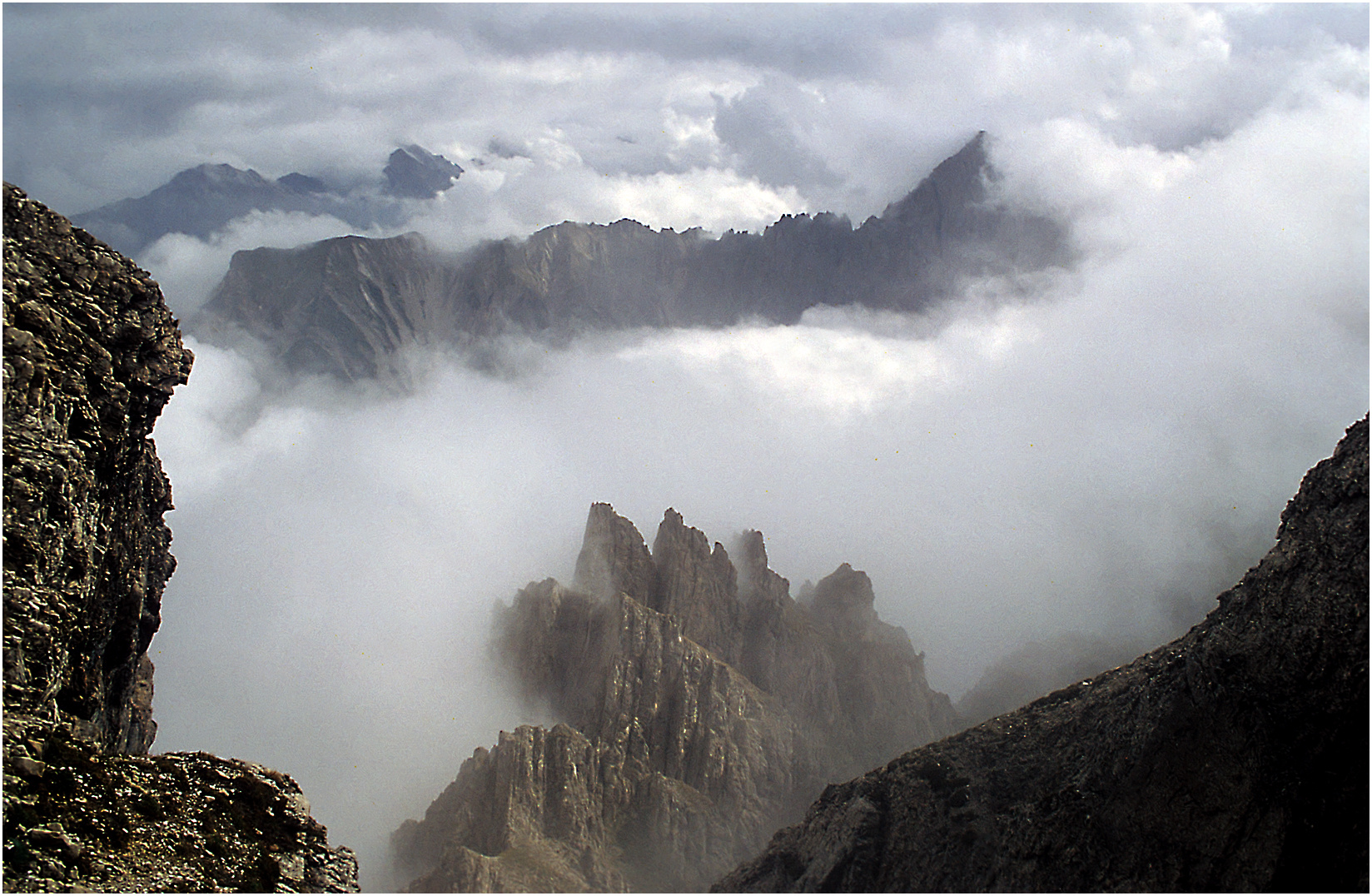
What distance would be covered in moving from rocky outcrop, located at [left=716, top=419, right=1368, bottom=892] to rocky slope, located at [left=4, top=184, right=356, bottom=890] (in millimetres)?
51288

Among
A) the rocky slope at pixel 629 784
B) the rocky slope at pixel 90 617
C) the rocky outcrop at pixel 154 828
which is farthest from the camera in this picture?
the rocky slope at pixel 629 784

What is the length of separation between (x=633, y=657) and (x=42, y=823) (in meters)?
160

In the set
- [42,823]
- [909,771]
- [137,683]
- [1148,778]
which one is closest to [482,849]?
[909,771]

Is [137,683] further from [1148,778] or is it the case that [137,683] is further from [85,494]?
[1148,778]

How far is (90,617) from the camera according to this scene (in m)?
38.4

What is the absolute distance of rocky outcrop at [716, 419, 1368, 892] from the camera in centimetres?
4825

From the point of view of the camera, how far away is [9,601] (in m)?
32.6

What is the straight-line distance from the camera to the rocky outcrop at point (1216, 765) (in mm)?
48250

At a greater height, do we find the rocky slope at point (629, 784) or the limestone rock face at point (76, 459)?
the limestone rock face at point (76, 459)

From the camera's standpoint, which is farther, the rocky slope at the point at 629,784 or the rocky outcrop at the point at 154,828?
the rocky slope at the point at 629,784

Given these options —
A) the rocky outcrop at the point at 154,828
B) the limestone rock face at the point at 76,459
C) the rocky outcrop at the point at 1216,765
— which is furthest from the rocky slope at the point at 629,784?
the rocky outcrop at the point at 154,828

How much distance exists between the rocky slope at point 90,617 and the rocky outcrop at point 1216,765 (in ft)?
168

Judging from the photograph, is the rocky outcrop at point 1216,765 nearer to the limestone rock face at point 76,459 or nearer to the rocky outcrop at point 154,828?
the rocky outcrop at point 154,828

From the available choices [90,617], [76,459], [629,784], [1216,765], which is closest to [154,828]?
[90,617]
